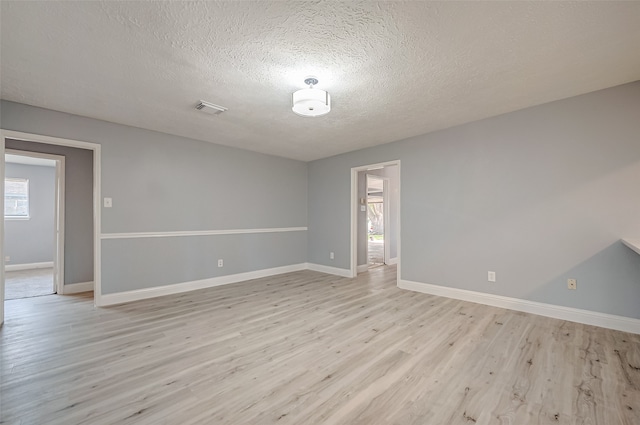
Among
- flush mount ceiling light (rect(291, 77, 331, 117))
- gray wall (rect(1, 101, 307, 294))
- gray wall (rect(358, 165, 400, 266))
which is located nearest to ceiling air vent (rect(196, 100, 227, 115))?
flush mount ceiling light (rect(291, 77, 331, 117))

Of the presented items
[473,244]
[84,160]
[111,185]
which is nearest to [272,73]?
[111,185]

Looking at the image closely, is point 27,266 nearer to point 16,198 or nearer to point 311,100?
point 16,198

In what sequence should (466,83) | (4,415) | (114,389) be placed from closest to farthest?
1. (4,415)
2. (114,389)
3. (466,83)

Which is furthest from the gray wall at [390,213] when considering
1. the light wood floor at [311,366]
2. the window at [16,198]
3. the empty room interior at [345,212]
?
the window at [16,198]

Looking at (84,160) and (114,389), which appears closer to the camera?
(114,389)

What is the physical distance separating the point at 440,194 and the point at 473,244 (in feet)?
2.75

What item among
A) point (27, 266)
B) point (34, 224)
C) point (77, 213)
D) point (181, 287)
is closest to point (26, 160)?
point (34, 224)

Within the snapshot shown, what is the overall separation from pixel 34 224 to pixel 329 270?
6871mm

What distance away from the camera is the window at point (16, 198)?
Answer: 5.94 m

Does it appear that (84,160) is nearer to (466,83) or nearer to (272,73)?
(272,73)

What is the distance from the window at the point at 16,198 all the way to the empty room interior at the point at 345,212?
206 cm

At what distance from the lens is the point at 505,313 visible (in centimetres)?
317

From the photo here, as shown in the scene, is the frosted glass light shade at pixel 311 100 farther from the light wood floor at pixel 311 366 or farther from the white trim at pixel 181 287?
the white trim at pixel 181 287

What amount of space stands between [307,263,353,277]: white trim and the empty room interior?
15 cm
